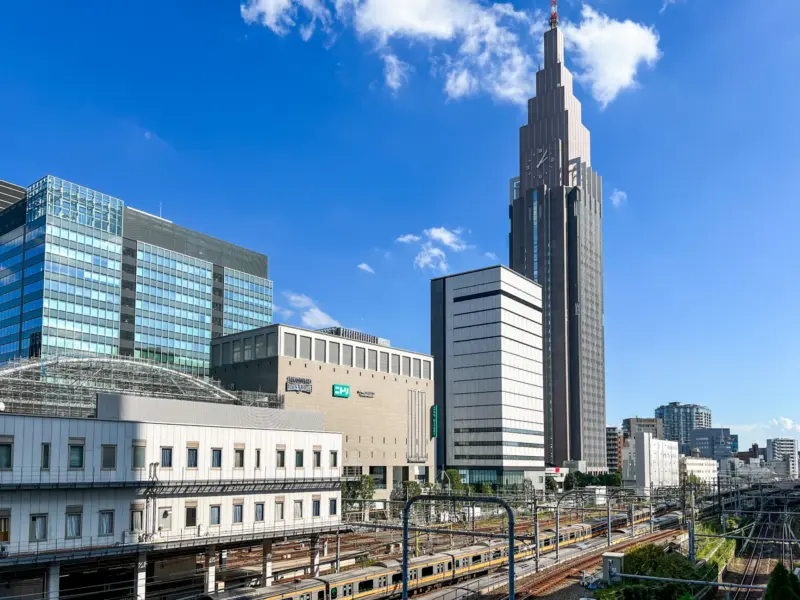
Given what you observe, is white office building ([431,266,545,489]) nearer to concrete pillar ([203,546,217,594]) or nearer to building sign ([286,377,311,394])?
building sign ([286,377,311,394])

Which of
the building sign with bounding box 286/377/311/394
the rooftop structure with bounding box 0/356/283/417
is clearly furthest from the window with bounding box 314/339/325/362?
the rooftop structure with bounding box 0/356/283/417

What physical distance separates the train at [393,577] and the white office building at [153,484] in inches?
202

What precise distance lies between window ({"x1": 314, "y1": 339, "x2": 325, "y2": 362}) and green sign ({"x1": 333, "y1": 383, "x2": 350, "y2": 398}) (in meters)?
3.89

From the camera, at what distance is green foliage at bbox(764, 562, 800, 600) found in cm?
546

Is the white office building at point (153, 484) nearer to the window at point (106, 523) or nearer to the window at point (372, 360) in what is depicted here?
the window at point (106, 523)

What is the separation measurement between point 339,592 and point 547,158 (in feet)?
530

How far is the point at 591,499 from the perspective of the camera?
113500 mm

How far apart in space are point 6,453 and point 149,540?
8595 millimetres

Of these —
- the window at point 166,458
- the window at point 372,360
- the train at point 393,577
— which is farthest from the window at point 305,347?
the window at point 166,458

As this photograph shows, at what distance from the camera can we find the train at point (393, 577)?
→ 112 feet

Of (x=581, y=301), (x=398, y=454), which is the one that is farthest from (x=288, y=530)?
(x=581, y=301)

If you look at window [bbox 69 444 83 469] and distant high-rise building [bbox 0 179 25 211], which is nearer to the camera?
window [bbox 69 444 83 469]

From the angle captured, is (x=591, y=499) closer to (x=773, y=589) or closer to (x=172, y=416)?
(x=172, y=416)

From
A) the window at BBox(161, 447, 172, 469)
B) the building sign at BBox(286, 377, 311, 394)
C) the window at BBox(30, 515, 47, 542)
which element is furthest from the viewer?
the building sign at BBox(286, 377, 311, 394)
